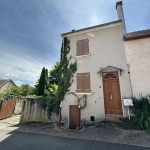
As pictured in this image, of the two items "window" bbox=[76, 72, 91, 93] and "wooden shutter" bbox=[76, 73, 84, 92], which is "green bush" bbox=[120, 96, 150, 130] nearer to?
"window" bbox=[76, 72, 91, 93]

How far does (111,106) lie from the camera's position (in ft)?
23.1

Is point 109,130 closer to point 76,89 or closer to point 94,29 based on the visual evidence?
point 76,89

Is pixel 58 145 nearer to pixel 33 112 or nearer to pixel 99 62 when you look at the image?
pixel 33 112

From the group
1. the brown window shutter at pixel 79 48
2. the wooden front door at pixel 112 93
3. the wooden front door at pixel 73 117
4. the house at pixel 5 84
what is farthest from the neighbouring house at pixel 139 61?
the house at pixel 5 84

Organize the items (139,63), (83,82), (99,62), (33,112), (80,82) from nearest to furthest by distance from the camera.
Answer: (139,63) → (99,62) → (83,82) → (80,82) → (33,112)

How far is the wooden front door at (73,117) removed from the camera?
24.9ft

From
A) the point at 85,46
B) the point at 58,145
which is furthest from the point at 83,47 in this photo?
the point at 58,145

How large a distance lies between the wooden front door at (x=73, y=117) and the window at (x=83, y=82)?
1.57 m

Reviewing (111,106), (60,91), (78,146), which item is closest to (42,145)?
(78,146)

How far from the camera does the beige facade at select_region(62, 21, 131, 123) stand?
23.2ft

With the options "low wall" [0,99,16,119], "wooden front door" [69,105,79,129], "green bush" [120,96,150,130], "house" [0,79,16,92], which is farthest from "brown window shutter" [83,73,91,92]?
"house" [0,79,16,92]

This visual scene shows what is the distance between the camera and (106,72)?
298 inches

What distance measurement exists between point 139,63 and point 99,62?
9.55 ft

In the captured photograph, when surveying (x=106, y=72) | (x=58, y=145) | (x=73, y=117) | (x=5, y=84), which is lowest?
(x=58, y=145)
